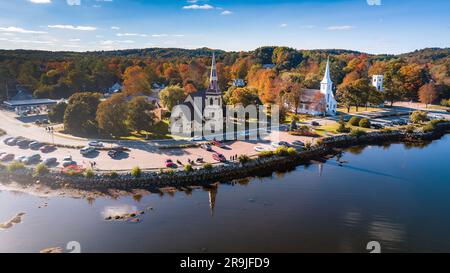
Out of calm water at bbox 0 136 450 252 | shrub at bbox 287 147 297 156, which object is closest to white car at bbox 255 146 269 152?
shrub at bbox 287 147 297 156

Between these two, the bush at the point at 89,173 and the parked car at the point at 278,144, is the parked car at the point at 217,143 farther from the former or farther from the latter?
the bush at the point at 89,173

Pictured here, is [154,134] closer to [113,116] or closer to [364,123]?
[113,116]

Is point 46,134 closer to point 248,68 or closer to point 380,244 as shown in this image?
point 380,244

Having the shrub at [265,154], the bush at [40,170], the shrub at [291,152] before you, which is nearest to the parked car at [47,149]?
the bush at [40,170]

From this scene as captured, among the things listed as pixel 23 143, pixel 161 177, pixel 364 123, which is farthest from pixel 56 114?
pixel 364 123

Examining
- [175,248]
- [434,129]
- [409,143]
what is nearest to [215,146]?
[175,248]
